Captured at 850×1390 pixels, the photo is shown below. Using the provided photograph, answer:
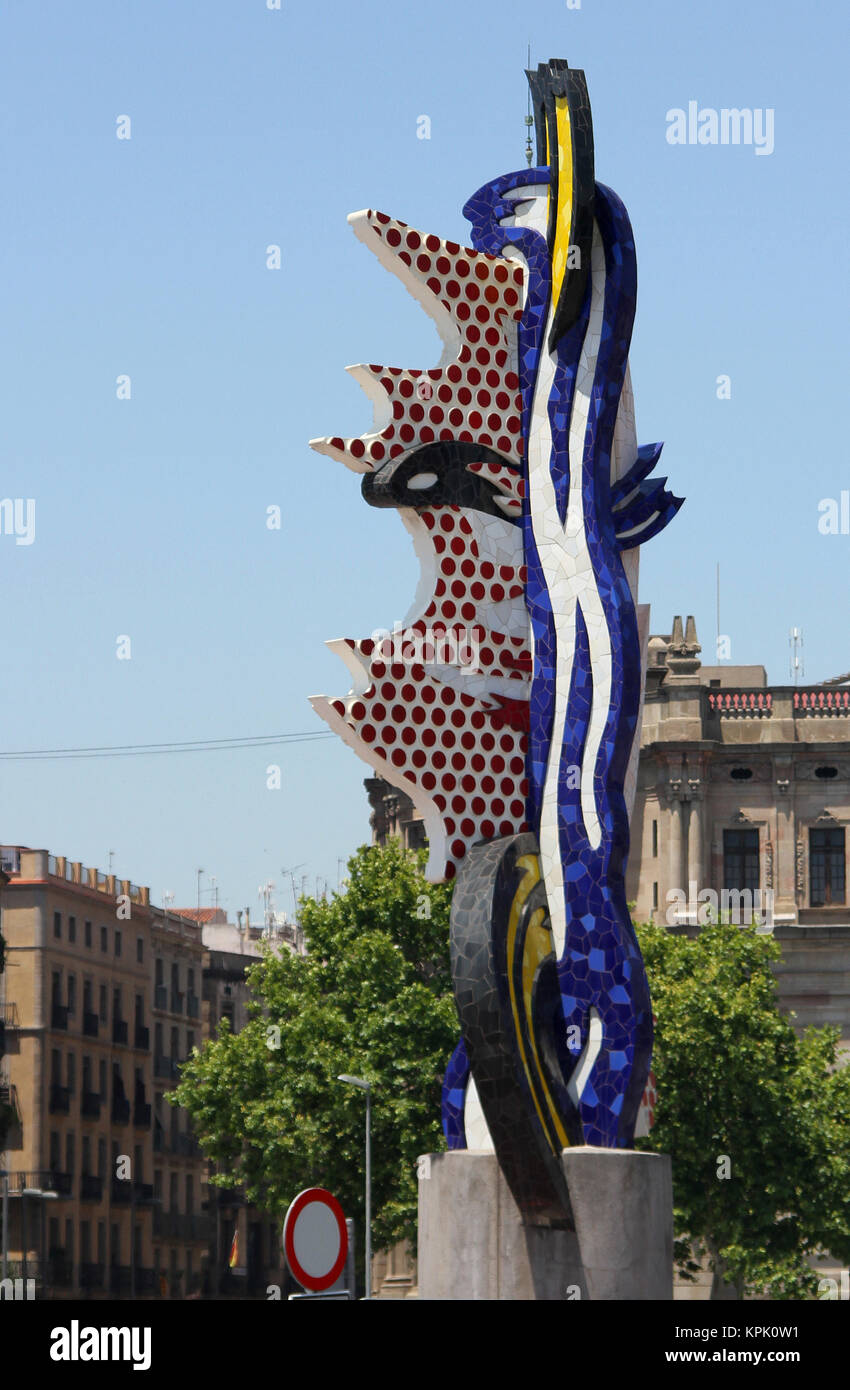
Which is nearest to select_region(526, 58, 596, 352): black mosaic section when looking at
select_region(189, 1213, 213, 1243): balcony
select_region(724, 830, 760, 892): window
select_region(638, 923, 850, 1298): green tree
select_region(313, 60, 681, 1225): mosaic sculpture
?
select_region(313, 60, 681, 1225): mosaic sculpture

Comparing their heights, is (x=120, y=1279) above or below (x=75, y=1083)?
below

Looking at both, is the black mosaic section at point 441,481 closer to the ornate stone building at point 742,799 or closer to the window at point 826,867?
the ornate stone building at point 742,799

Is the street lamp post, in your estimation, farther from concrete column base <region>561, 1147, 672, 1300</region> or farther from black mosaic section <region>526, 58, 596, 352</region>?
black mosaic section <region>526, 58, 596, 352</region>

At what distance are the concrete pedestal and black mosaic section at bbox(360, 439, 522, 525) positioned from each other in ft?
22.9

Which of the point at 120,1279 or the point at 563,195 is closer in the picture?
the point at 563,195

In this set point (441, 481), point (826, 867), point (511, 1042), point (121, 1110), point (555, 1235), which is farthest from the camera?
point (121, 1110)

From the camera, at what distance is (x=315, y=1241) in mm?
17703

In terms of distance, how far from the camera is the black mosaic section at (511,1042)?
25719mm

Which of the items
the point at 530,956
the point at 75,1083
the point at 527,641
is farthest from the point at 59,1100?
the point at 530,956

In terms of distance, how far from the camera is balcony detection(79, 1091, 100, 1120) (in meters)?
96.3

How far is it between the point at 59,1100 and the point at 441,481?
70.1m

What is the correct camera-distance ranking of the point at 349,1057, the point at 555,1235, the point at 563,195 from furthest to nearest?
1. the point at 349,1057
2. the point at 563,195
3. the point at 555,1235

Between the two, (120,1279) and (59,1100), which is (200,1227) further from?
(59,1100)

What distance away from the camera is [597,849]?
26.6 m
